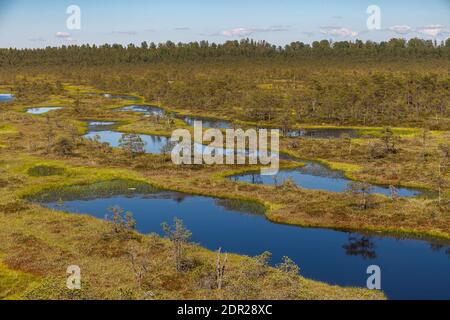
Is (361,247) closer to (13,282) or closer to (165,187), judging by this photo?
(165,187)

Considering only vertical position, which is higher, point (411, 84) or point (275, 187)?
point (411, 84)

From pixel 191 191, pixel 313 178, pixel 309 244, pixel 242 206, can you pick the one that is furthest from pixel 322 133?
pixel 309 244

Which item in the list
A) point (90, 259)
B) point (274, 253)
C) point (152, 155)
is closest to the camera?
point (90, 259)

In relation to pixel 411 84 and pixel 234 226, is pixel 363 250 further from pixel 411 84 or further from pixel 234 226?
pixel 411 84

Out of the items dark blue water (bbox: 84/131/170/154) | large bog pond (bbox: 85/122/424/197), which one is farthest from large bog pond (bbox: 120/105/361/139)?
large bog pond (bbox: 85/122/424/197)
